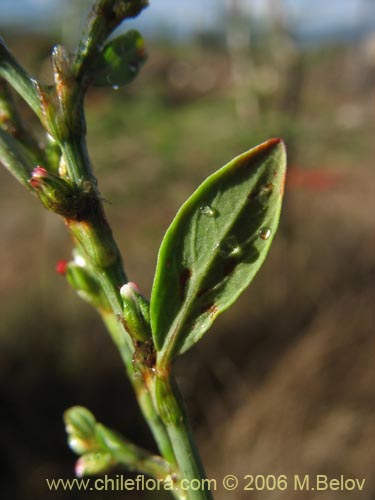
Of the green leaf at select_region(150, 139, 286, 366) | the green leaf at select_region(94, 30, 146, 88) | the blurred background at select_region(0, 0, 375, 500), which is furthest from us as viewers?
the blurred background at select_region(0, 0, 375, 500)

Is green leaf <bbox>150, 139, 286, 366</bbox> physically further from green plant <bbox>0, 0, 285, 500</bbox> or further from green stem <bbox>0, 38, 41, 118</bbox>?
green stem <bbox>0, 38, 41, 118</bbox>

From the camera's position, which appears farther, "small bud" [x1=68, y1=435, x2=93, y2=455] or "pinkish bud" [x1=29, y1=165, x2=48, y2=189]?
"small bud" [x1=68, y1=435, x2=93, y2=455]

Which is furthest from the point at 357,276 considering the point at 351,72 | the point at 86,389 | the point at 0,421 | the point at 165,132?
the point at 351,72

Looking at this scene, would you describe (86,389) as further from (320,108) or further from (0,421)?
(320,108)

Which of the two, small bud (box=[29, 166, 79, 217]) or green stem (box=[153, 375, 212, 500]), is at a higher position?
small bud (box=[29, 166, 79, 217])

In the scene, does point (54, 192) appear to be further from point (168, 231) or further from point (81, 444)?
point (81, 444)

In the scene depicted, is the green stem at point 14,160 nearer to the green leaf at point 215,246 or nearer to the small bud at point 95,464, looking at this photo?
the green leaf at point 215,246

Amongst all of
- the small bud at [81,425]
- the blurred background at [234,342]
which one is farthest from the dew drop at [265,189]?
the blurred background at [234,342]

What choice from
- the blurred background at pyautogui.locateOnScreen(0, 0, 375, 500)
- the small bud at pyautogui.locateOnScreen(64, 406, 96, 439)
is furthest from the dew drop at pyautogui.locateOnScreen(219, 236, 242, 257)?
the blurred background at pyautogui.locateOnScreen(0, 0, 375, 500)

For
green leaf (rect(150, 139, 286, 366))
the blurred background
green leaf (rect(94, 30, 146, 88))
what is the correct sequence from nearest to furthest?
green leaf (rect(150, 139, 286, 366)), green leaf (rect(94, 30, 146, 88)), the blurred background
